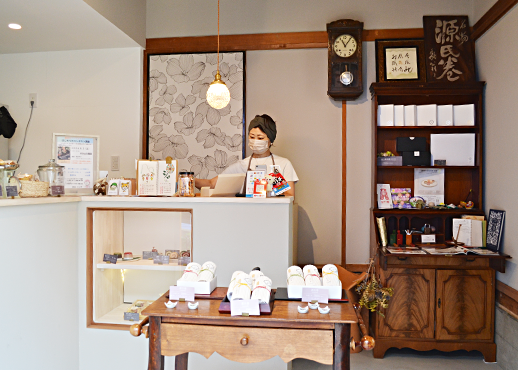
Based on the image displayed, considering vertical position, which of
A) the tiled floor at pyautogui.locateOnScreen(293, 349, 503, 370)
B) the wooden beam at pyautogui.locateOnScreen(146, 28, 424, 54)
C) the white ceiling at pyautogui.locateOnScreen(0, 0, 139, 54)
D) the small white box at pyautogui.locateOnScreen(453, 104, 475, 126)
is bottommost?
the tiled floor at pyautogui.locateOnScreen(293, 349, 503, 370)

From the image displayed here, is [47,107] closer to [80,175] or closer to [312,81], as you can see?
[80,175]

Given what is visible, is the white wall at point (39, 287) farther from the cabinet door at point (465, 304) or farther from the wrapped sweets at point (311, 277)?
the cabinet door at point (465, 304)

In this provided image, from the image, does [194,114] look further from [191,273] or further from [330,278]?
[330,278]

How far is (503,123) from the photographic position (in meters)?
3.15

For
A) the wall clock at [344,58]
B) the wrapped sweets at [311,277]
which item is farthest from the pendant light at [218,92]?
the wrapped sweets at [311,277]

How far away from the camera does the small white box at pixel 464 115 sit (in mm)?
3572

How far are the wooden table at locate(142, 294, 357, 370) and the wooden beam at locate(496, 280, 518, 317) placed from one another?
2.13 m

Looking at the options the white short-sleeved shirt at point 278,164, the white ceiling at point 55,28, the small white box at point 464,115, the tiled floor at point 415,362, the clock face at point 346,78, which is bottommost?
the tiled floor at point 415,362

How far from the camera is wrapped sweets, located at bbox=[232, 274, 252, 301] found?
1522 millimetres

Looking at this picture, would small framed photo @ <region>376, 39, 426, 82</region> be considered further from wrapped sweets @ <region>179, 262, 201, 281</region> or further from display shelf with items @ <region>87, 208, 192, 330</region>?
wrapped sweets @ <region>179, 262, 201, 281</region>

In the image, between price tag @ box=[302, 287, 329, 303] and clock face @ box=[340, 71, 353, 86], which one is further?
clock face @ box=[340, 71, 353, 86]

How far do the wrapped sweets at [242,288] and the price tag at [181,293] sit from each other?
21cm

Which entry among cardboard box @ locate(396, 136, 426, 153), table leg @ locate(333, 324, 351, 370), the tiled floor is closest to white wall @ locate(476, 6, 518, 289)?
cardboard box @ locate(396, 136, 426, 153)

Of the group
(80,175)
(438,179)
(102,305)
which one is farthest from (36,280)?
(438,179)
